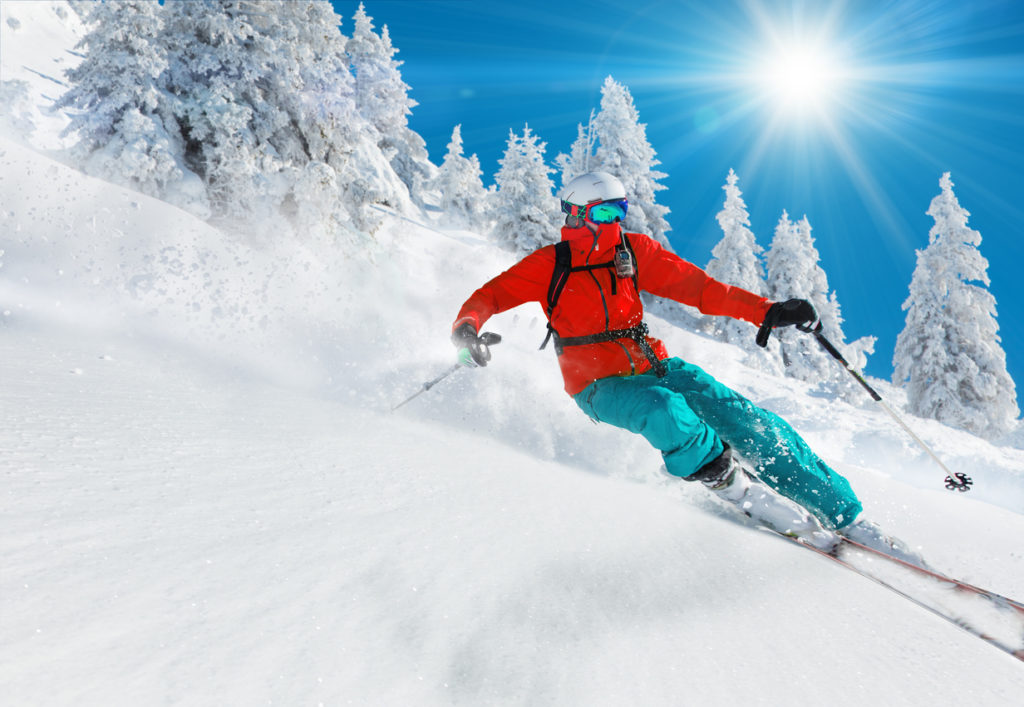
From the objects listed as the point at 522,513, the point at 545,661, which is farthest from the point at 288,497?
the point at 545,661

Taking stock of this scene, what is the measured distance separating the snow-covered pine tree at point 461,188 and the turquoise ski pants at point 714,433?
47125 mm

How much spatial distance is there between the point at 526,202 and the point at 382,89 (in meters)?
21.2

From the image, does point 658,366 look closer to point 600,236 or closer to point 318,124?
point 600,236

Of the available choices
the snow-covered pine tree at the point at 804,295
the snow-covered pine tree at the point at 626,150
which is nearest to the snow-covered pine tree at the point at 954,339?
the snow-covered pine tree at the point at 804,295

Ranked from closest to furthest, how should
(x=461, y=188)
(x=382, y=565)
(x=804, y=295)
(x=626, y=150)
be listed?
1. (x=382, y=565)
2. (x=626, y=150)
3. (x=804, y=295)
4. (x=461, y=188)

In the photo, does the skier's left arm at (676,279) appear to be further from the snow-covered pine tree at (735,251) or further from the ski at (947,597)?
the snow-covered pine tree at (735,251)

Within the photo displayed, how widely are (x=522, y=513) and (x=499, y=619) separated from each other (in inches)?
35.2

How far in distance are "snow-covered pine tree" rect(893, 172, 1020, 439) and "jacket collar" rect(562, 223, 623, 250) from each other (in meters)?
28.1

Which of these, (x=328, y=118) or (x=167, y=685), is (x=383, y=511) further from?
(x=328, y=118)

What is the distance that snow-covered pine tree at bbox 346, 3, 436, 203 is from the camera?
132 ft

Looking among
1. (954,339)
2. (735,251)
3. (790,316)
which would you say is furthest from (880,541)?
(735,251)

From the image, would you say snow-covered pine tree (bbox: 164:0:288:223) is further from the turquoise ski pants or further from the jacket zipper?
the turquoise ski pants

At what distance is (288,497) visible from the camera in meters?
2.14

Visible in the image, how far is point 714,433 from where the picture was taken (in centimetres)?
341
